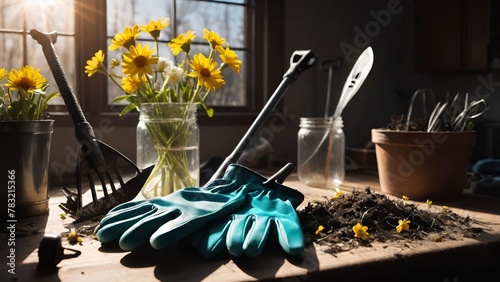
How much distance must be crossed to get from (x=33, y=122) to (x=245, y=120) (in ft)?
3.54

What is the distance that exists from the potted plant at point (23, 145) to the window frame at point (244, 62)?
71 centimetres

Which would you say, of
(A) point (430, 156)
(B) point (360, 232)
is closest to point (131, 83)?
(B) point (360, 232)

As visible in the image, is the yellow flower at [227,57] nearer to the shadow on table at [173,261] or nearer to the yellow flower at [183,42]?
the yellow flower at [183,42]

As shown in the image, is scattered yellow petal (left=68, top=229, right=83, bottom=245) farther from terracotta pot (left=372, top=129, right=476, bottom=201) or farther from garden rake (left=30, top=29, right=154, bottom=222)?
terracotta pot (left=372, top=129, right=476, bottom=201)

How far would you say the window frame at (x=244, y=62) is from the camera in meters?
1.60

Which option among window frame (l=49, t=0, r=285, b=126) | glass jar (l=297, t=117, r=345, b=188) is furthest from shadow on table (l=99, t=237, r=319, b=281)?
window frame (l=49, t=0, r=285, b=126)

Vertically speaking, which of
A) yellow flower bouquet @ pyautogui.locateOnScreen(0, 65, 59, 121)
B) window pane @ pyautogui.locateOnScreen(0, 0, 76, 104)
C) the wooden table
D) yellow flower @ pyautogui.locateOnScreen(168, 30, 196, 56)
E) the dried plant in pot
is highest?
window pane @ pyautogui.locateOnScreen(0, 0, 76, 104)

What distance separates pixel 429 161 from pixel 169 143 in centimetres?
62

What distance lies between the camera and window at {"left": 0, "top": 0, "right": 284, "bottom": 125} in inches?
61.1

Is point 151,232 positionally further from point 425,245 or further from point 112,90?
point 112,90

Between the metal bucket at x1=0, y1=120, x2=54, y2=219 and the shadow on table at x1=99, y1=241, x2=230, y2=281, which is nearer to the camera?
the shadow on table at x1=99, y1=241, x2=230, y2=281

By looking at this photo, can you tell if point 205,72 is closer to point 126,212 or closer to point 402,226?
point 126,212

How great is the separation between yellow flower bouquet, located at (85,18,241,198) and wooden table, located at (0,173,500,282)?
25 cm

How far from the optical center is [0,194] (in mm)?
851
